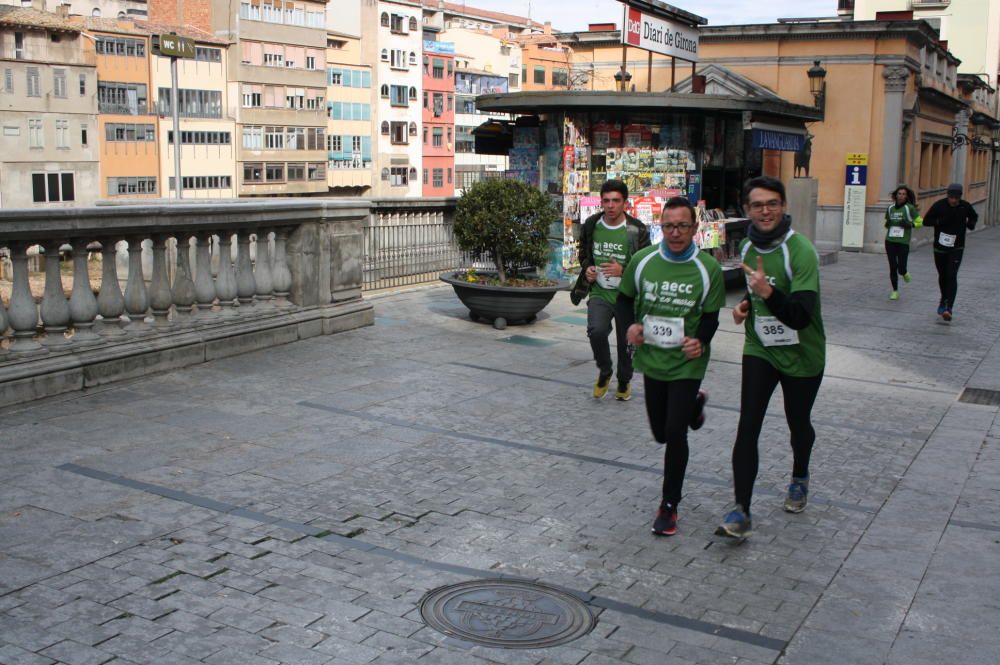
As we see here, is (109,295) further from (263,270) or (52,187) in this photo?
(52,187)

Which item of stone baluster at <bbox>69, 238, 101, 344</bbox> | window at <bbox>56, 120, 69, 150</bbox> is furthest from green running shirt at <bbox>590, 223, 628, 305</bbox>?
window at <bbox>56, 120, 69, 150</bbox>

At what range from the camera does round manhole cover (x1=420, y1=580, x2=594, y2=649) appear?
4523mm

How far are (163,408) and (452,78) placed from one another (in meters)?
92.8

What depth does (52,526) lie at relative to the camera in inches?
217

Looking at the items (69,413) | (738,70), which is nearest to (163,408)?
(69,413)

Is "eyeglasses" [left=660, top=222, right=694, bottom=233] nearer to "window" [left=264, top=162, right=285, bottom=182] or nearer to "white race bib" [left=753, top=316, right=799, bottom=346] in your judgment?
"white race bib" [left=753, top=316, right=799, bottom=346]

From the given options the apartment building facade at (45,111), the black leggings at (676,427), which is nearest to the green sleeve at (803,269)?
the black leggings at (676,427)

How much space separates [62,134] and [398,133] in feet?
105

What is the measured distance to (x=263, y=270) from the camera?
10680 millimetres

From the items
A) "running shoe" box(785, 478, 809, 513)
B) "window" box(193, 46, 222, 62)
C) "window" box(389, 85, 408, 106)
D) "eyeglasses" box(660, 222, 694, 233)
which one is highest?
"window" box(193, 46, 222, 62)

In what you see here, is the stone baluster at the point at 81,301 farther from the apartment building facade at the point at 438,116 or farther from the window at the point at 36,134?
the apartment building facade at the point at 438,116

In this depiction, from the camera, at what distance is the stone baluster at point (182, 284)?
9602 mm

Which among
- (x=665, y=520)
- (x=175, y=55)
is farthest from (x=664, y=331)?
(x=175, y=55)

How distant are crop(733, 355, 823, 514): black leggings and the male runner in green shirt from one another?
26cm
